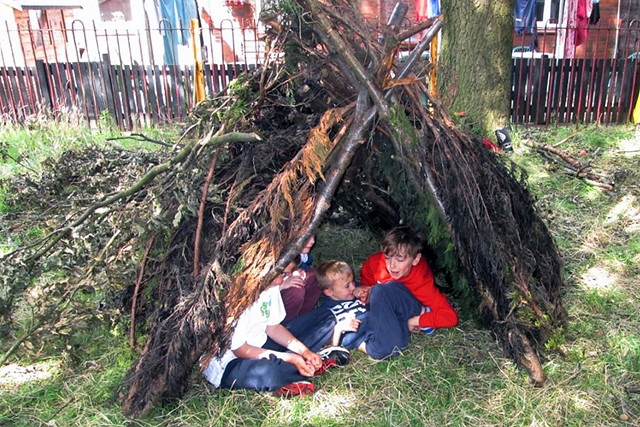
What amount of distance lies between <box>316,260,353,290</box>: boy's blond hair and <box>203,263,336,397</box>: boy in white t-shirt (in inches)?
23.9

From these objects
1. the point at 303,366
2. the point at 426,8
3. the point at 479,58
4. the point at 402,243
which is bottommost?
the point at 303,366

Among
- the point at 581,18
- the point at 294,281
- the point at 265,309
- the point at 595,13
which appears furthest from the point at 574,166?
the point at 595,13

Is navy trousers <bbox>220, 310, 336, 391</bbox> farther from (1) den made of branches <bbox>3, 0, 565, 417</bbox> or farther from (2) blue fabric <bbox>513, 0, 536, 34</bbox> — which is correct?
(2) blue fabric <bbox>513, 0, 536, 34</bbox>

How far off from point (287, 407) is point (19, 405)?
4.73 ft

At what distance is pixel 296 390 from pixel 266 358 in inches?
9.0

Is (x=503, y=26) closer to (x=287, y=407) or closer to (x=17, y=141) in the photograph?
(x=287, y=407)

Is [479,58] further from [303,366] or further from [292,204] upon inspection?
[303,366]

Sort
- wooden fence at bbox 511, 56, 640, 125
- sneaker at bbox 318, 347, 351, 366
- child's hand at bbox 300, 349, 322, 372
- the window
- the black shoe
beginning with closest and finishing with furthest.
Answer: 1. child's hand at bbox 300, 349, 322, 372
2. sneaker at bbox 318, 347, 351, 366
3. the black shoe
4. wooden fence at bbox 511, 56, 640, 125
5. the window

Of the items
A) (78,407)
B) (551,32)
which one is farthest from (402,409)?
(551,32)

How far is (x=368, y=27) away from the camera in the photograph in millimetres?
2842

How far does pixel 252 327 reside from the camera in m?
2.91

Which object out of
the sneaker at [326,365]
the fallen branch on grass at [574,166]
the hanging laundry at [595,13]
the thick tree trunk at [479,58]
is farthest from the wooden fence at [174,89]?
the sneaker at [326,365]

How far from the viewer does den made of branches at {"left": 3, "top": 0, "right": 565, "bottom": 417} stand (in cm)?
264

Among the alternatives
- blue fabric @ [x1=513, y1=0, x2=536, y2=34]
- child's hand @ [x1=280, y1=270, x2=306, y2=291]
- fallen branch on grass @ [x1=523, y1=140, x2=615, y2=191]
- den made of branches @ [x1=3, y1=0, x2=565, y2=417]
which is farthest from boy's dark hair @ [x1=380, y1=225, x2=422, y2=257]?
blue fabric @ [x1=513, y1=0, x2=536, y2=34]
